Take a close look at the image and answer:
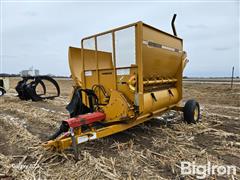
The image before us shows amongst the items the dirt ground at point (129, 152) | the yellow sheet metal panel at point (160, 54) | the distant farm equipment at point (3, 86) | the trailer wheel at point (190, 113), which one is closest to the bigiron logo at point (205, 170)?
the dirt ground at point (129, 152)

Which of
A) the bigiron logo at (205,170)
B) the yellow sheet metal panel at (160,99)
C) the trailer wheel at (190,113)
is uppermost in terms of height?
the yellow sheet metal panel at (160,99)

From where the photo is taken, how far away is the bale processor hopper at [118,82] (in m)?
3.86

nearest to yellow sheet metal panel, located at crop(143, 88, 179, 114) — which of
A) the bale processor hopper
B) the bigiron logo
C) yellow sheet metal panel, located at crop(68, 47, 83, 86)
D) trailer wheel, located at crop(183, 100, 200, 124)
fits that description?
the bale processor hopper

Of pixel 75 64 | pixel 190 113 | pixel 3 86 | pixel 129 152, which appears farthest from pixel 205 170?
pixel 3 86

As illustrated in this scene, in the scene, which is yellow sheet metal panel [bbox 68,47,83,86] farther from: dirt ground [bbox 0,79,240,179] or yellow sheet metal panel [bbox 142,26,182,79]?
yellow sheet metal panel [bbox 142,26,182,79]

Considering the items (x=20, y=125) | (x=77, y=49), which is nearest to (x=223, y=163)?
(x=77, y=49)

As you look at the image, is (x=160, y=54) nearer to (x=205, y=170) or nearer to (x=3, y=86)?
(x=205, y=170)

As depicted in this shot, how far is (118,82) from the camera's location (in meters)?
4.24

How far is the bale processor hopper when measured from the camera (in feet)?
12.7

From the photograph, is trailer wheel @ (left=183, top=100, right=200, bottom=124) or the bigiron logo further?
trailer wheel @ (left=183, top=100, right=200, bottom=124)

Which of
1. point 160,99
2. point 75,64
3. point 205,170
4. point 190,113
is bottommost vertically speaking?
point 205,170

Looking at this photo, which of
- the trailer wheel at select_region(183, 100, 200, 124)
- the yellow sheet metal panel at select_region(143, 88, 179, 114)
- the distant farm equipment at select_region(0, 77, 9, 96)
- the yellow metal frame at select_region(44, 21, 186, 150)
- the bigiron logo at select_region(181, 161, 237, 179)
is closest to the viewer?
the bigiron logo at select_region(181, 161, 237, 179)

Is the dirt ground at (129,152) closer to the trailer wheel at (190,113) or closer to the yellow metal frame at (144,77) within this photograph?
the trailer wheel at (190,113)

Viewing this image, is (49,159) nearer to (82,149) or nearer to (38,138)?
(82,149)
